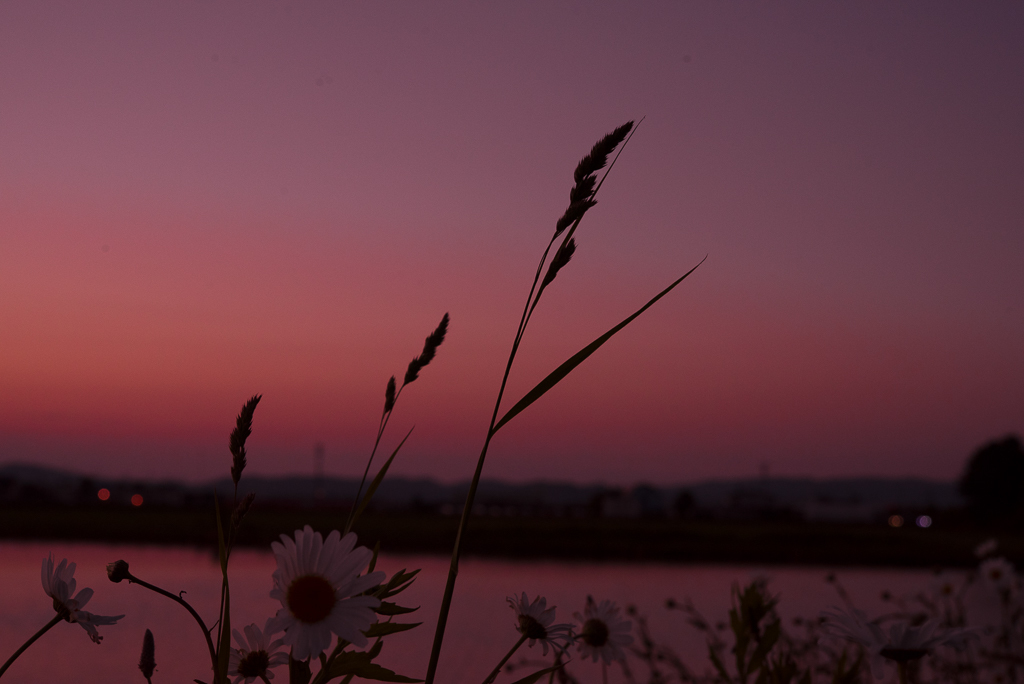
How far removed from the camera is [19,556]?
1032 inches

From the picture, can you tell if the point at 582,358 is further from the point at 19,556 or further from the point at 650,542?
the point at 650,542

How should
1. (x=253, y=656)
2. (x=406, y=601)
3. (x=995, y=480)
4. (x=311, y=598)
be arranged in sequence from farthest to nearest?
(x=995, y=480), (x=406, y=601), (x=253, y=656), (x=311, y=598)

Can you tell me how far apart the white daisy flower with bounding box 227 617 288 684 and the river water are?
0.20m

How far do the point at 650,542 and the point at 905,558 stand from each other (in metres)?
12.2

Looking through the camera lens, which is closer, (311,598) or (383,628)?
(311,598)

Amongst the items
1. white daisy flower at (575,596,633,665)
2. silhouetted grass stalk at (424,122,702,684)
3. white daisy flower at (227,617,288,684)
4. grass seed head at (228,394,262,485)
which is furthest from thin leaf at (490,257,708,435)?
white daisy flower at (575,596,633,665)

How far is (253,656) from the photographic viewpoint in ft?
4.13

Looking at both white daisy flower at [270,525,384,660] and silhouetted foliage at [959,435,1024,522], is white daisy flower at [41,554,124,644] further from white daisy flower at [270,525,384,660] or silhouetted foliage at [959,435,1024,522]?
silhouetted foliage at [959,435,1024,522]

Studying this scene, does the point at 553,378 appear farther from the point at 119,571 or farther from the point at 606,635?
the point at 606,635

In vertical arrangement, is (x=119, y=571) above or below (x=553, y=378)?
below

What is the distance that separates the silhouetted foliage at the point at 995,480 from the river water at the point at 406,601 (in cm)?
6339

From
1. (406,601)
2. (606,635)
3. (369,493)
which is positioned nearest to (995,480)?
(406,601)

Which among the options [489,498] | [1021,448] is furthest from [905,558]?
[489,498]

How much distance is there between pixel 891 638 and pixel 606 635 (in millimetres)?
565
